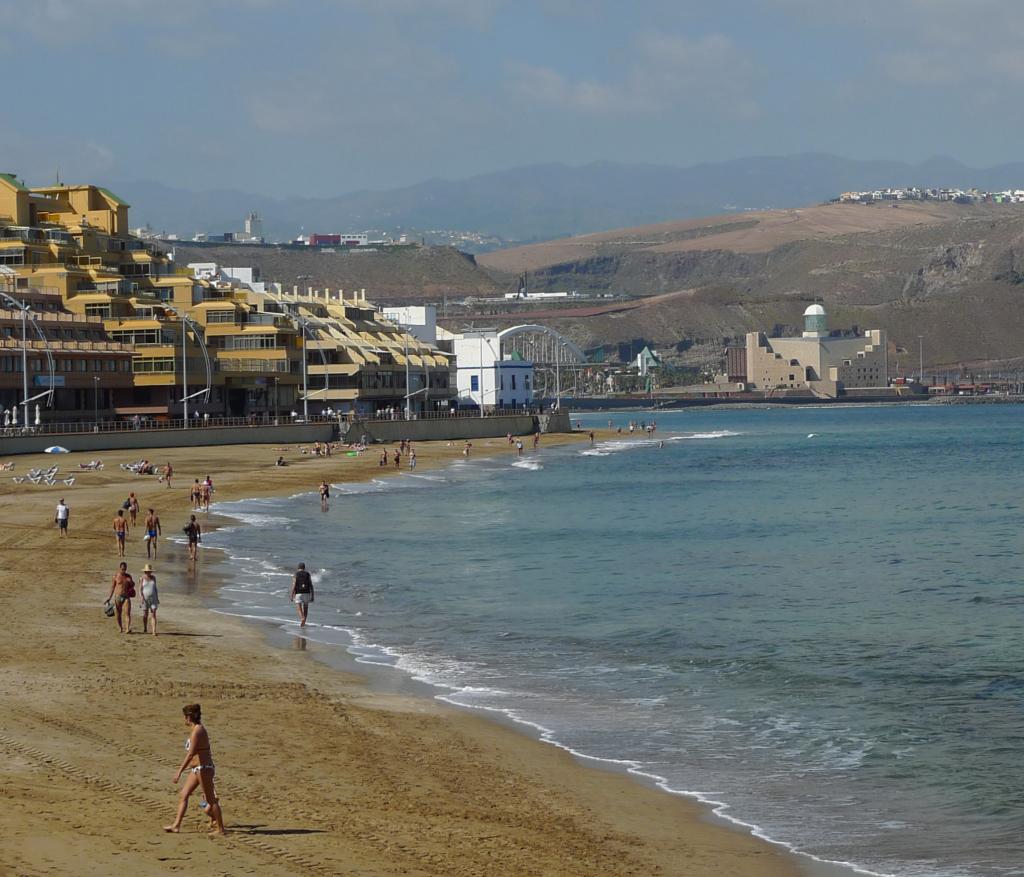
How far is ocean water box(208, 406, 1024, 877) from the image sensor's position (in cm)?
1992

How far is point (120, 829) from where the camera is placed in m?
15.7

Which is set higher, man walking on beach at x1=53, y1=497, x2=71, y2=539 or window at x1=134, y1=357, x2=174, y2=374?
window at x1=134, y1=357, x2=174, y2=374

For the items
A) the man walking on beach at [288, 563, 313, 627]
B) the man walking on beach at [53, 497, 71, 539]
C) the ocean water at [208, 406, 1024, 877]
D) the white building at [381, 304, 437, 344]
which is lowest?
the ocean water at [208, 406, 1024, 877]

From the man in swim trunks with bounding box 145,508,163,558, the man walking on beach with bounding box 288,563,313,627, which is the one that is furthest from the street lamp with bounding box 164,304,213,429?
the man walking on beach with bounding box 288,563,313,627

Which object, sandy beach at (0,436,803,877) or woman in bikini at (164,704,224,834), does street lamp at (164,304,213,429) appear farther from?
woman in bikini at (164,704,224,834)

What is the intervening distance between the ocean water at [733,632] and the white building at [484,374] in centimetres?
7825

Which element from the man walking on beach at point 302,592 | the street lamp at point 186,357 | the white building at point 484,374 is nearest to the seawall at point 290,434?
the street lamp at point 186,357

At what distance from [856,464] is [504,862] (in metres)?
94.2

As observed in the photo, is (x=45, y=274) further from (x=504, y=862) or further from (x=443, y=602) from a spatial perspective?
(x=504, y=862)

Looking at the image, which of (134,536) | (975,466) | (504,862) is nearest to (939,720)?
(504,862)

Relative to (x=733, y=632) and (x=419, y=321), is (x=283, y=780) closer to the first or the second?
(x=733, y=632)

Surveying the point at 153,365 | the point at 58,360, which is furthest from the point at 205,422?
the point at 58,360

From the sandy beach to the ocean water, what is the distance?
1275 mm

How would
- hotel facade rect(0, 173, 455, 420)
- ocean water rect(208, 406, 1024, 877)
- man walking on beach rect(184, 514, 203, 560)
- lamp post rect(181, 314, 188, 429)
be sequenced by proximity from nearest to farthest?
1. ocean water rect(208, 406, 1024, 877)
2. man walking on beach rect(184, 514, 203, 560)
3. lamp post rect(181, 314, 188, 429)
4. hotel facade rect(0, 173, 455, 420)
